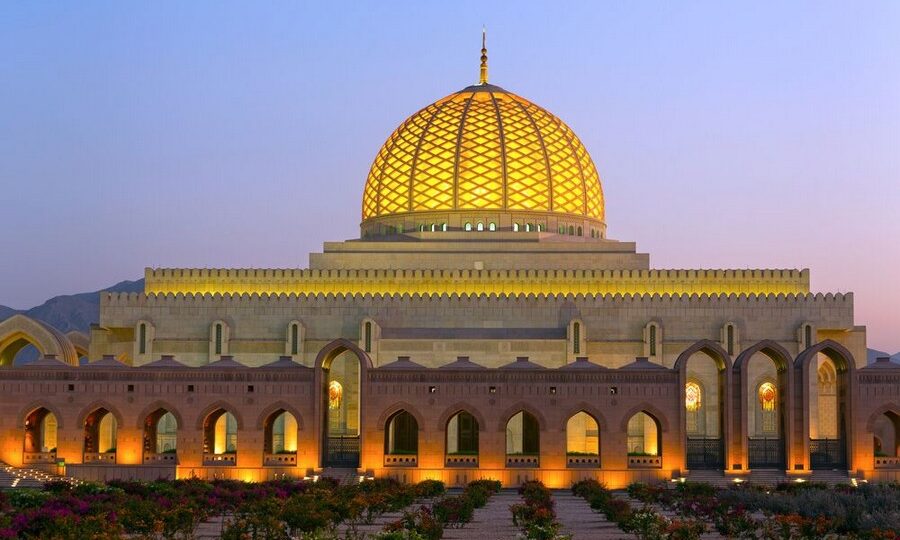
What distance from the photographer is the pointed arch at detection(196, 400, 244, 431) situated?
32406 millimetres

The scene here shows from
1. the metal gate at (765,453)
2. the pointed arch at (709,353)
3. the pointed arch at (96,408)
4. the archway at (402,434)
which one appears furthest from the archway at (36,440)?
the metal gate at (765,453)

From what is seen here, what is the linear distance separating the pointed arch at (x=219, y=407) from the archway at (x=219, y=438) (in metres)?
0.17

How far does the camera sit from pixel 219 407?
1287 inches

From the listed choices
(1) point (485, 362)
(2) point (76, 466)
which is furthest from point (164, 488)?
(1) point (485, 362)

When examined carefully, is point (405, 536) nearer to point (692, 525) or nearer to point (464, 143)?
point (692, 525)

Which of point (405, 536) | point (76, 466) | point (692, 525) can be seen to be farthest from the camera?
point (76, 466)

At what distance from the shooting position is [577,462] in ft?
105

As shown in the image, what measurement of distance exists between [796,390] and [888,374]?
2.09 meters

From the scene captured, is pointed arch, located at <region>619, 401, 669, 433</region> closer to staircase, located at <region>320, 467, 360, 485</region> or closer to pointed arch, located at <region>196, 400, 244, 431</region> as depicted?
staircase, located at <region>320, 467, 360, 485</region>

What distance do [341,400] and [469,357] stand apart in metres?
3.56

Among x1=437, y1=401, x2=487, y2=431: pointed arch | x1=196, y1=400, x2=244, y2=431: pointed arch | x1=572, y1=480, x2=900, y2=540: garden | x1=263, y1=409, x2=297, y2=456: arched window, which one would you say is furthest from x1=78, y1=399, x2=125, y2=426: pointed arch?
x1=572, y1=480, x2=900, y2=540: garden

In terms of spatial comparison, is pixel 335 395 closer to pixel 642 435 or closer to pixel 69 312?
pixel 642 435

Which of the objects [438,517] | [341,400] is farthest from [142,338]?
[438,517]

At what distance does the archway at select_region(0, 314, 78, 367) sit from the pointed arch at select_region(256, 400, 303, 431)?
23.8 feet
